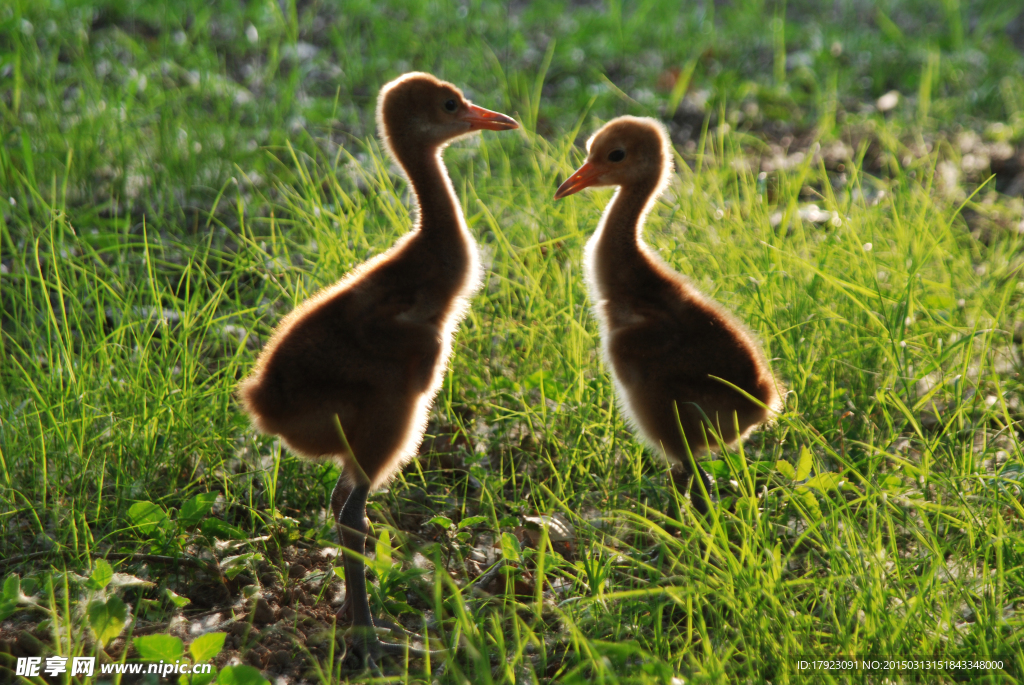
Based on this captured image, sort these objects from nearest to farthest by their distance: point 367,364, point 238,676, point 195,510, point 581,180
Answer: point 238,676, point 367,364, point 195,510, point 581,180

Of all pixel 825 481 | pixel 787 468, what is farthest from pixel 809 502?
pixel 787 468

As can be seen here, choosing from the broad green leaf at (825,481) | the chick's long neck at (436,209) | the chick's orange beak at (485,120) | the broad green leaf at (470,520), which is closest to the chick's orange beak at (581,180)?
the chick's orange beak at (485,120)

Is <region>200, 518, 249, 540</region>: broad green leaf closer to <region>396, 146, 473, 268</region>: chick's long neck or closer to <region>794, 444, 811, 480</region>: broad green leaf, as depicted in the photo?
<region>396, 146, 473, 268</region>: chick's long neck

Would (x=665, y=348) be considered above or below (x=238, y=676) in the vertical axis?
above

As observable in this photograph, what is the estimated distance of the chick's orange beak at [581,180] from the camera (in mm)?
3092

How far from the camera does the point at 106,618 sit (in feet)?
7.13

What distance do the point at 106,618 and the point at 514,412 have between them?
55.6 inches

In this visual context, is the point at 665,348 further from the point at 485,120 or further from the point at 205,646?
the point at 205,646

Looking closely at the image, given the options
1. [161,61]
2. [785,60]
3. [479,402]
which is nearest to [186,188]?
[161,61]

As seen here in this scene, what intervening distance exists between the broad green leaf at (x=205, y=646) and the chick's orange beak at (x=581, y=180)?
1839 millimetres

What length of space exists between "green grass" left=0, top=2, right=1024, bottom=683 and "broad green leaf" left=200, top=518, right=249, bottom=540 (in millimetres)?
10

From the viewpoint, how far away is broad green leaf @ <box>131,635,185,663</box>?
2.07m

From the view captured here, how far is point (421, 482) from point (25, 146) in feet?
8.18

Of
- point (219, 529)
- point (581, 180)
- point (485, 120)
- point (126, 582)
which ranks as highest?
point (485, 120)
